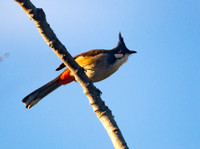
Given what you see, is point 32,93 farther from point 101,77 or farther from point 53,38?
point 53,38

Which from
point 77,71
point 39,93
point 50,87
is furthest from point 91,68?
point 77,71

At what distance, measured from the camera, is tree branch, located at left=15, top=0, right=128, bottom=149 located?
2.43 metres

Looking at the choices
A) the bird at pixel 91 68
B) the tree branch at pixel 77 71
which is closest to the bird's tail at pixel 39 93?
the bird at pixel 91 68

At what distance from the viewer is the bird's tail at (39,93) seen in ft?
15.6

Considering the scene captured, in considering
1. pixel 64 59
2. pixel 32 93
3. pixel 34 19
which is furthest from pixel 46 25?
pixel 32 93

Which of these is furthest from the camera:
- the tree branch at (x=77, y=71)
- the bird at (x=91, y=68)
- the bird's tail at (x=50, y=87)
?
the bird at (x=91, y=68)

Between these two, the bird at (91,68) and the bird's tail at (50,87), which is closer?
the bird's tail at (50,87)

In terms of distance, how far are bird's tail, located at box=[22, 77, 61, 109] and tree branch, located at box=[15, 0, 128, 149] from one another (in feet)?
6.58

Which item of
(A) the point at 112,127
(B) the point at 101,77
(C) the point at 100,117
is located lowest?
(A) the point at 112,127

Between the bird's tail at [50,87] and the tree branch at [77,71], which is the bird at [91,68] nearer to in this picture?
the bird's tail at [50,87]

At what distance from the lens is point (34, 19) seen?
244 cm

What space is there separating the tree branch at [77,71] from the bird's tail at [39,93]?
6.58 feet

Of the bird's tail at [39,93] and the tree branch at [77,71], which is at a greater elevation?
the bird's tail at [39,93]

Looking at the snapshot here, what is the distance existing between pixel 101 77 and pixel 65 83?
0.67 metres
